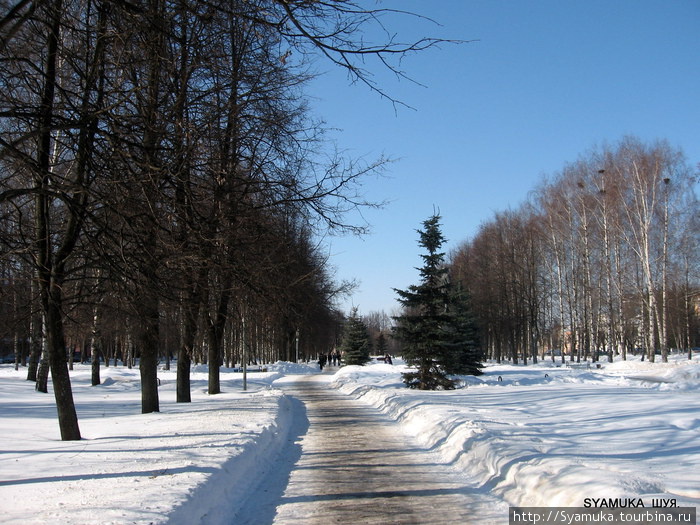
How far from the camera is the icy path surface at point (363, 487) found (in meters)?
5.97

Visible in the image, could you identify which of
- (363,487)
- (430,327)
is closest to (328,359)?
(430,327)

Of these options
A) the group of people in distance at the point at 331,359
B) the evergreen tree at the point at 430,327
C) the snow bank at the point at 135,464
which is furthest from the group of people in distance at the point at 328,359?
the snow bank at the point at 135,464

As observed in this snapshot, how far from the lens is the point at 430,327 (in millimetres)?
23734

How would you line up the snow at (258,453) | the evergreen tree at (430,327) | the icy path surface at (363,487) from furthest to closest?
1. the evergreen tree at (430,327)
2. the icy path surface at (363,487)
3. the snow at (258,453)

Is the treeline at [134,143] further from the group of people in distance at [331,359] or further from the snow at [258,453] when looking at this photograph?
the group of people in distance at [331,359]

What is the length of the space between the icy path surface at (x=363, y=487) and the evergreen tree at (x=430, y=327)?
12.0 m

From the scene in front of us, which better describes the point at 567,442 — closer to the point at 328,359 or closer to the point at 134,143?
the point at 134,143

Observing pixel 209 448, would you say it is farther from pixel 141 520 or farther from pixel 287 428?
pixel 287 428

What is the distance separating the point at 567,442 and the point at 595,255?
3736 cm

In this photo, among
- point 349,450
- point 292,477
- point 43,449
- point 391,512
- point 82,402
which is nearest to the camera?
point 391,512

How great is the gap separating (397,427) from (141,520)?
8546mm

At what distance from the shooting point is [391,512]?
606 cm

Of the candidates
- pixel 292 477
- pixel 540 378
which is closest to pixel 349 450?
pixel 292 477

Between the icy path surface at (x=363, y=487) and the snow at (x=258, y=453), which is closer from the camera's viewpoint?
the snow at (x=258, y=453)
